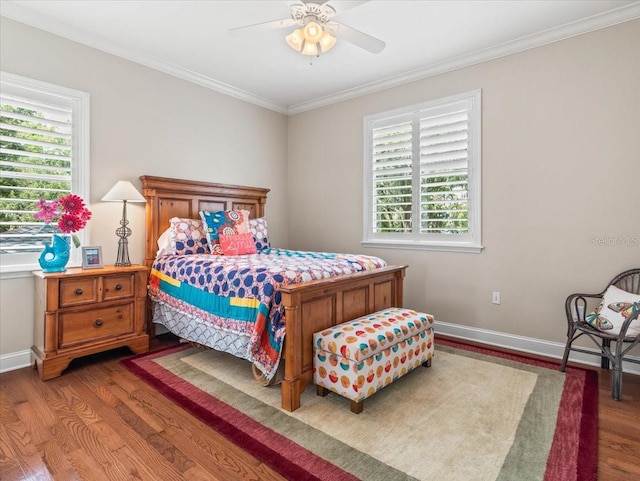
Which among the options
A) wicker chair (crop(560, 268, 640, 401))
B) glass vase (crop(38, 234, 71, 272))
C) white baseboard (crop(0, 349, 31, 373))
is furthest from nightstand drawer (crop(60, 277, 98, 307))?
wicker chair (crop(560, 268, 640, 401))

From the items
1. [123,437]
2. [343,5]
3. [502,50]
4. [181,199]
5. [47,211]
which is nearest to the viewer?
[123,437]

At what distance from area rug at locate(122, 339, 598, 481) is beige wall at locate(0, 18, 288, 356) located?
3.73 ft

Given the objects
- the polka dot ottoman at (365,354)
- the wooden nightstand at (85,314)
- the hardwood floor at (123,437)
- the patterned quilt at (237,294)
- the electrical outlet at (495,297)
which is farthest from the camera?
the electrical outlet at (495,297)

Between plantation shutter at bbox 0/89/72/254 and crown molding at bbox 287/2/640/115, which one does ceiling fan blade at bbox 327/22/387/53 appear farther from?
plantation shutter at bbox 0/89/72/254

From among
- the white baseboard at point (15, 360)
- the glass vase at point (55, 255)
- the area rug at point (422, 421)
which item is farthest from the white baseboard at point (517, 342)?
the white baseboard at point (15, 360)

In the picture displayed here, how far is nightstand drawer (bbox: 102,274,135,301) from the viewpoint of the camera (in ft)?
9.65

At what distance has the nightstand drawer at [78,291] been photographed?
107 inches

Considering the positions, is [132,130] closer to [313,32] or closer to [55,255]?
[55,255]

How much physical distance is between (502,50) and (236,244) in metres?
3.07

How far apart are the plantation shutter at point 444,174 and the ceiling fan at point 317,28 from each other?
142 centimetres

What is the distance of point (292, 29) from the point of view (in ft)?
10.0

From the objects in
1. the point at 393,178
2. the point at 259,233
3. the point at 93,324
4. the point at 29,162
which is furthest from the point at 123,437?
the point at 393,178

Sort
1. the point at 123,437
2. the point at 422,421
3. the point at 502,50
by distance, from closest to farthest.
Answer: the point at 123,437
the point at 422,421
the point at 502,50

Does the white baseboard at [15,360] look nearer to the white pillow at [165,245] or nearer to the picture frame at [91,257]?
the picture frame at [91,257]
